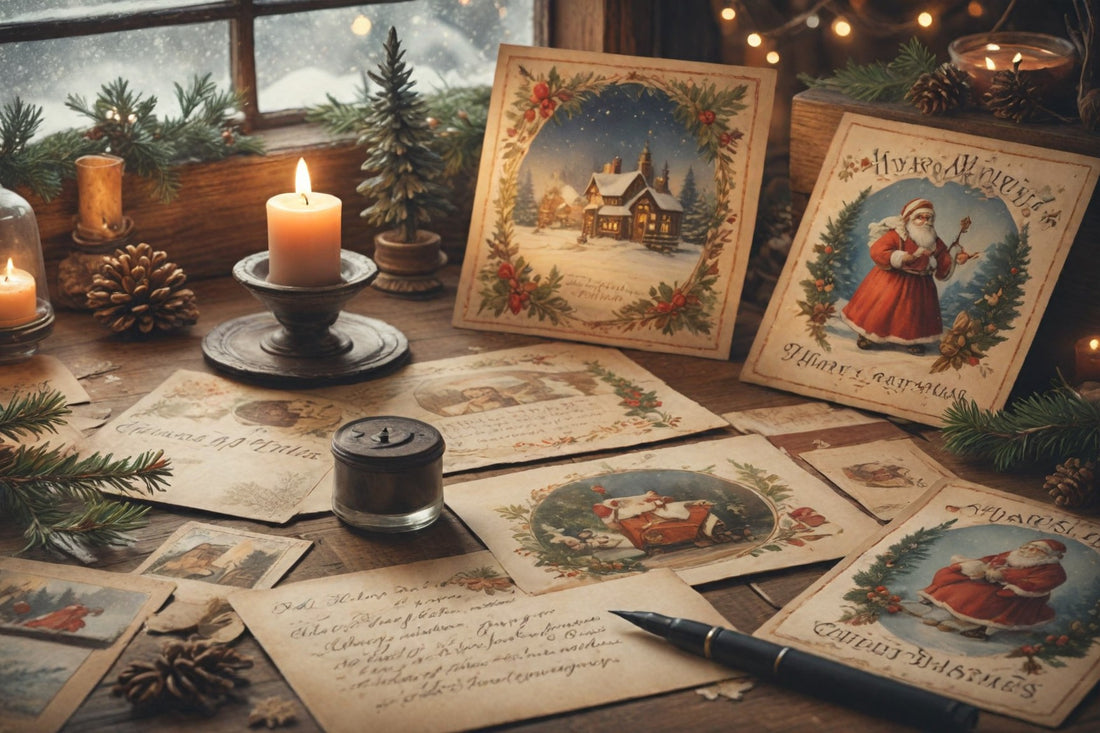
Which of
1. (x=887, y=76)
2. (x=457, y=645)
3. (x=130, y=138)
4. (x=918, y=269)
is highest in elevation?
(x=887, y=76)

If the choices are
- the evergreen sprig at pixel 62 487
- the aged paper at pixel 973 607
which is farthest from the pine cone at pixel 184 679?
the aged paper at pixel 973 607

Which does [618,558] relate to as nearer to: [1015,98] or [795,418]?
[795,418]

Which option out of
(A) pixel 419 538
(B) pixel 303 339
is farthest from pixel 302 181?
(A) pixel 419 538

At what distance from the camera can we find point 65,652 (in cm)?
103

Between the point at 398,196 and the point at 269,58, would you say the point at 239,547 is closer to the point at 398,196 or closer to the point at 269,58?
the point at 398,196

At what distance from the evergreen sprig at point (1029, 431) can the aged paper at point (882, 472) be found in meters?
0.05

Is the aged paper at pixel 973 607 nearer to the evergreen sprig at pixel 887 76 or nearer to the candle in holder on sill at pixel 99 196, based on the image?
the evergreen sprig at pixel 887 76

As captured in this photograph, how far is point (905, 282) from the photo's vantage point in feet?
5.05

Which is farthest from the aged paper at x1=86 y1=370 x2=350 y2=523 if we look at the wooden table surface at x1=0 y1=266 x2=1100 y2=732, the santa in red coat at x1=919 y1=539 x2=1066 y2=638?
the santa in red coat at x1=919 y1=539 x2=1066 y2=638

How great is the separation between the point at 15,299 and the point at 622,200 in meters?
0.77

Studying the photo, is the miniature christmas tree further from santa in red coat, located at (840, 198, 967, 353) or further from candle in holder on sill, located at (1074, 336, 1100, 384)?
candle in holder on sill, located at (1074, 336, 1100, 384)

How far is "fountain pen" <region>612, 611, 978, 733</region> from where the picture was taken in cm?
97

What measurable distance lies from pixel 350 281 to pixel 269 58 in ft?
1.75

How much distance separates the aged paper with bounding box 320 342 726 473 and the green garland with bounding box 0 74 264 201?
48cm
